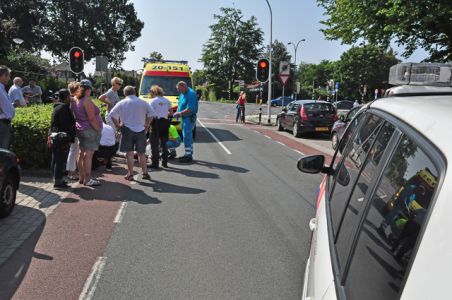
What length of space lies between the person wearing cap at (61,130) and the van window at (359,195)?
636 centimetres

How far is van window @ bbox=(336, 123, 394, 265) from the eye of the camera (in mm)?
1998

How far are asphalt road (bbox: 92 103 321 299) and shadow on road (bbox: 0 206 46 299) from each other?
71 cm

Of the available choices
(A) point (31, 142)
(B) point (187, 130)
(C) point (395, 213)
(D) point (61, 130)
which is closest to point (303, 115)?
(B) point (187, 130)

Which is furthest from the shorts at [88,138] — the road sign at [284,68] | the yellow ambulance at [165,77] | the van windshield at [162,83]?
the road sign at [284,68]

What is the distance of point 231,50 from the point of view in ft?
289

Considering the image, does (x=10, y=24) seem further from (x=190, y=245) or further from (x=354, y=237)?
(x=354, y=237)

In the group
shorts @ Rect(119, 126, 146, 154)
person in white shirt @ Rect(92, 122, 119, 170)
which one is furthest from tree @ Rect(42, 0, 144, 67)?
shorts @ Rect(119, 126, 146, 154)

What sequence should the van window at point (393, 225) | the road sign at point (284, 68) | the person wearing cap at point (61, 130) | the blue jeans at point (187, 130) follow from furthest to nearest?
the road sign at point (284, 68) < the blue jeans at point (187, 130) < the person wearing cap at point (61, 130) < the van window at point (393, 225)

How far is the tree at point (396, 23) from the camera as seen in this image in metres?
16.1

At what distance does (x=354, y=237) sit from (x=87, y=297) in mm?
2957

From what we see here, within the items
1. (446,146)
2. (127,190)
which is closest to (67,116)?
(127,190)

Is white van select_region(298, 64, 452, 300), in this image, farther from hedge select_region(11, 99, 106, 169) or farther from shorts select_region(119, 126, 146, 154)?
hedge select_region(11, 99, 106, 169)

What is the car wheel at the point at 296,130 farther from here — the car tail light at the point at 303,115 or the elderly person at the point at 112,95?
the elderly person at the point at 112,95

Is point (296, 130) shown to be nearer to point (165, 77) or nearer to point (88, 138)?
point (165, 77)
